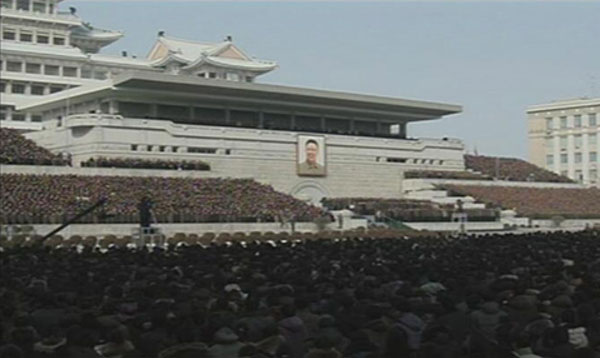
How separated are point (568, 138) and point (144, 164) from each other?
73.3 m

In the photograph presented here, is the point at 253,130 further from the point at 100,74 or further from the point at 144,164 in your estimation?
the point at 100,74

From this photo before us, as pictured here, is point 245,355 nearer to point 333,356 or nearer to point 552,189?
point 333,356

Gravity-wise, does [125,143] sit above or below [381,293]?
above

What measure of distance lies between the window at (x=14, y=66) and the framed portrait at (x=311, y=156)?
22578 millimetres

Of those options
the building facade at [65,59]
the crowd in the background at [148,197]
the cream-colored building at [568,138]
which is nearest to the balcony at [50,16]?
the building facade at [65,59]

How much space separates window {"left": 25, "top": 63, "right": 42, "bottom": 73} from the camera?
249 feet

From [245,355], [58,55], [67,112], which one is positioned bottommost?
[245,355]

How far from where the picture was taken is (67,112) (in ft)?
228

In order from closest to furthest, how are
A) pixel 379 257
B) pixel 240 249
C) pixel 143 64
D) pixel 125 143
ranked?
pixel 379 257, pixel 240 249, pixel 125 143, pixel 143 64

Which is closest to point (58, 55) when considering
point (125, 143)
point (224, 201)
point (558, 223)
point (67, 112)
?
point (67, 112)

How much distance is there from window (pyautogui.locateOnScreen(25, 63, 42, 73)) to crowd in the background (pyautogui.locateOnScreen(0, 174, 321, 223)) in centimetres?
2395

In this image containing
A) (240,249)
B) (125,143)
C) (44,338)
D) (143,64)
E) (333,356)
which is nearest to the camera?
(333,356)

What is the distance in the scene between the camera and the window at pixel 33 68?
76037 millimetres

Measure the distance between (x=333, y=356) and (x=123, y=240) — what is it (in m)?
30.8
